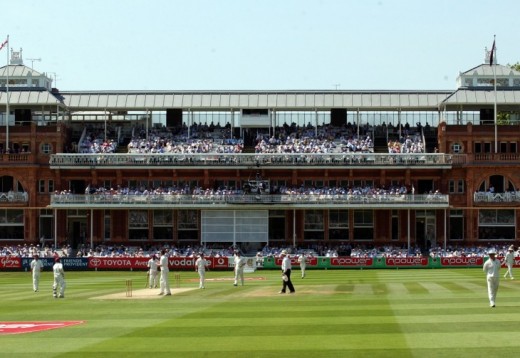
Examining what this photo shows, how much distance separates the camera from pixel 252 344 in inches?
876

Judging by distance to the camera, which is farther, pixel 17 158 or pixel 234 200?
pixel 17 158

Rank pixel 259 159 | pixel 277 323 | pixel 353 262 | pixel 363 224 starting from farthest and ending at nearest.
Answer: pixel 363 224, pixel 259 159, pixel 353 262, pixel 277 323

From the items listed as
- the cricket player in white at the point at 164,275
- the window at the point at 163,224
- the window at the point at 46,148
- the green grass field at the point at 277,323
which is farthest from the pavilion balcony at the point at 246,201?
the cricket player in white at the point at 164,275

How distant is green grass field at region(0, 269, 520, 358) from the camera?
838 inches

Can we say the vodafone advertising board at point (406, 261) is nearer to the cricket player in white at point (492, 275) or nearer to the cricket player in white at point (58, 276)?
the cricket player in white at point (58, 276)

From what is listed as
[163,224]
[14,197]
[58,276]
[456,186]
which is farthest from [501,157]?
[58,276]

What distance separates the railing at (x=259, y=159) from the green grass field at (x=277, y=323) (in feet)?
128

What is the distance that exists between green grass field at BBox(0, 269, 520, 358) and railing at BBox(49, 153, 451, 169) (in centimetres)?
3892

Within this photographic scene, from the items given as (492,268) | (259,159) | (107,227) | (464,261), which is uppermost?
(259,159)

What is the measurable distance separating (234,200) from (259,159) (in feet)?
13.1

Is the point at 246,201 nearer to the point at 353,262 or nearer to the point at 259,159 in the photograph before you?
the point at 259,159

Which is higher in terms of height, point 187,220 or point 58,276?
point 187,220

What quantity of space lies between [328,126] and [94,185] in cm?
2052

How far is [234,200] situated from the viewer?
8006 centimetres
